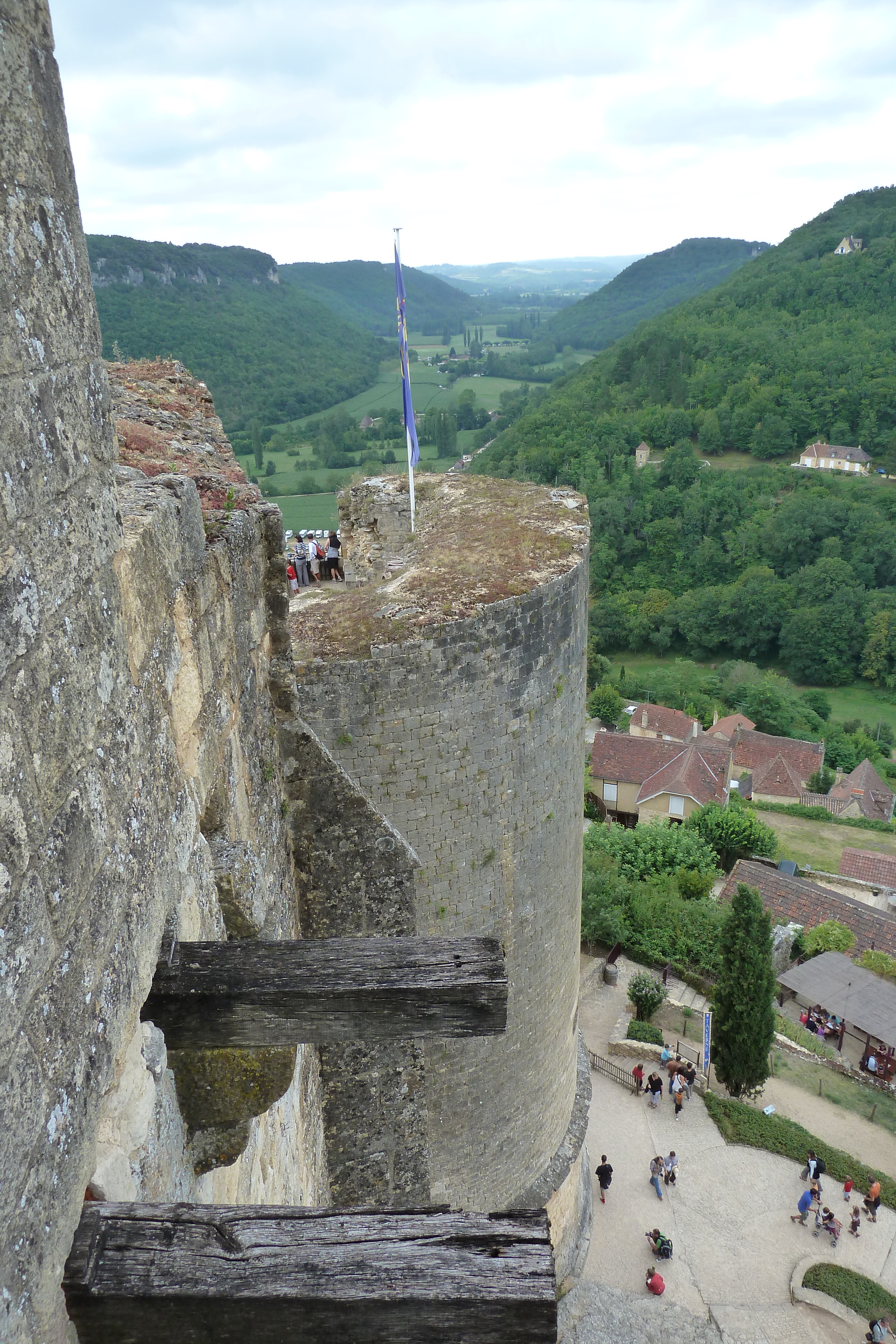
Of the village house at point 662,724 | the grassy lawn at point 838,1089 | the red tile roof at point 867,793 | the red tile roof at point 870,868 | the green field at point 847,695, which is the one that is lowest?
the green field at point 847,695

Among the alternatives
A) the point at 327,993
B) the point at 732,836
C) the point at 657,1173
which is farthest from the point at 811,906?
the point at 327,993

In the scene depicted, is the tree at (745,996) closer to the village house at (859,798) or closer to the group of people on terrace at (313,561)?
the group of people on terrace at (313,561)

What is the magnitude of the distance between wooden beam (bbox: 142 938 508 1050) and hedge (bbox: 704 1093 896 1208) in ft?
52.3

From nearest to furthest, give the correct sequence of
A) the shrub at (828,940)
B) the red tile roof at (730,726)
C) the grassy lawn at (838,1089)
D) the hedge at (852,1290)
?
the hedge at (852,1290)
the grassy lawn at (838,1089)
the shrub at (828,940)
the red tile roof at (730,726)

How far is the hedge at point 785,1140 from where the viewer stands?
1520 centimetres

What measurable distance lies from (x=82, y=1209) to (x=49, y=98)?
212 cm

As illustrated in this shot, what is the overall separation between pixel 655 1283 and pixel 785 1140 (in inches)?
171

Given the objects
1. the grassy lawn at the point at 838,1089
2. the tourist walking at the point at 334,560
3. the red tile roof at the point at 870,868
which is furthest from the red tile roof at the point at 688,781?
the tourist walking at the point at 334,560

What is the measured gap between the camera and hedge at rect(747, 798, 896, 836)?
38.8 meters

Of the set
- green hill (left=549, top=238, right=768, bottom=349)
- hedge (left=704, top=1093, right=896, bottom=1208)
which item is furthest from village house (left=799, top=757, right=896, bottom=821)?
green hill (left=549, top=238, right=768, bottom=349)

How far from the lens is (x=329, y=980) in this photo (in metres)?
2.39

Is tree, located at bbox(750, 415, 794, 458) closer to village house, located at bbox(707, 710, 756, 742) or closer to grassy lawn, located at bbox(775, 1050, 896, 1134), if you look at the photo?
village house, located at bbox(707, 710, 756, 742)

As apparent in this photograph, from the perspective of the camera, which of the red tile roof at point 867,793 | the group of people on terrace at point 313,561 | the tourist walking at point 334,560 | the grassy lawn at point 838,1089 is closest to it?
the group of people on terrace at point 313,561

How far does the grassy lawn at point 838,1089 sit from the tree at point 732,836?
38.5ft
